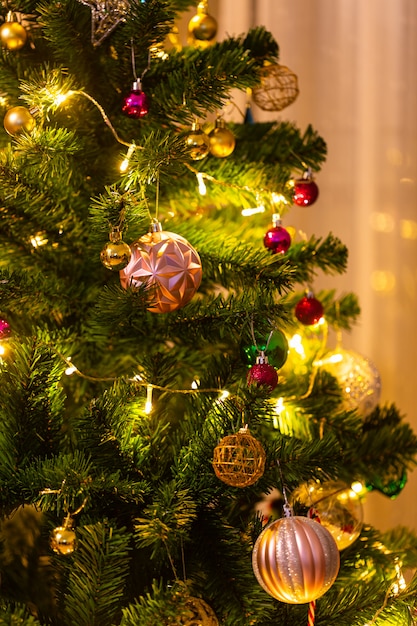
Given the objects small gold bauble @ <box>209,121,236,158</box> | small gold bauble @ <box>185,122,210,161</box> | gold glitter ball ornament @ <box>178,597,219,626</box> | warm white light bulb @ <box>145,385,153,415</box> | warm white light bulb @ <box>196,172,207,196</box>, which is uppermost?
small gold bauble @ <box>185,122,210,161</box>

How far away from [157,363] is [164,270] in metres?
0.09

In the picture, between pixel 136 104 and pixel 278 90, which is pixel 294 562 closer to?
pixel 136 104

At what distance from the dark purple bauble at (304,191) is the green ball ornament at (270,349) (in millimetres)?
172

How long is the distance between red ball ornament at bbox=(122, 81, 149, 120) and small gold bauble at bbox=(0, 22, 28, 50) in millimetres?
121

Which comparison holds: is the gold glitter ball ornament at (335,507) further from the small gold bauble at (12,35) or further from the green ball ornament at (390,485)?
the small gold bauble at (12,35)

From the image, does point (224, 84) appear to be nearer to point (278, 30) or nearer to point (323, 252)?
point (323, 252)

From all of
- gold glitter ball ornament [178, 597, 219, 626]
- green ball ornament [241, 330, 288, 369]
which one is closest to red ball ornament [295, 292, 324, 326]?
green ball ornament [241, 330, 288, 369]

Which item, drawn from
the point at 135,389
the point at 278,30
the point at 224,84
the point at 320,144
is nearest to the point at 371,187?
the point at 278,30

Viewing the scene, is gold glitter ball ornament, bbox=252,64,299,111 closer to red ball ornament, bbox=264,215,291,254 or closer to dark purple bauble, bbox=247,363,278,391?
red ball ornament, bbox=264,215,291,254

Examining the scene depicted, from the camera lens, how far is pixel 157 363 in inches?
26.5

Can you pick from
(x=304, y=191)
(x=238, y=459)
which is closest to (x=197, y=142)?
(x=304, y=191)

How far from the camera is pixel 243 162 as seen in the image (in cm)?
82

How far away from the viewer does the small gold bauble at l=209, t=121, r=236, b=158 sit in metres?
0.78

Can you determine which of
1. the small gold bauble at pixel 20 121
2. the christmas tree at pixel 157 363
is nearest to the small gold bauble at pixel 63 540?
the christmas tree at pixel 157 363
